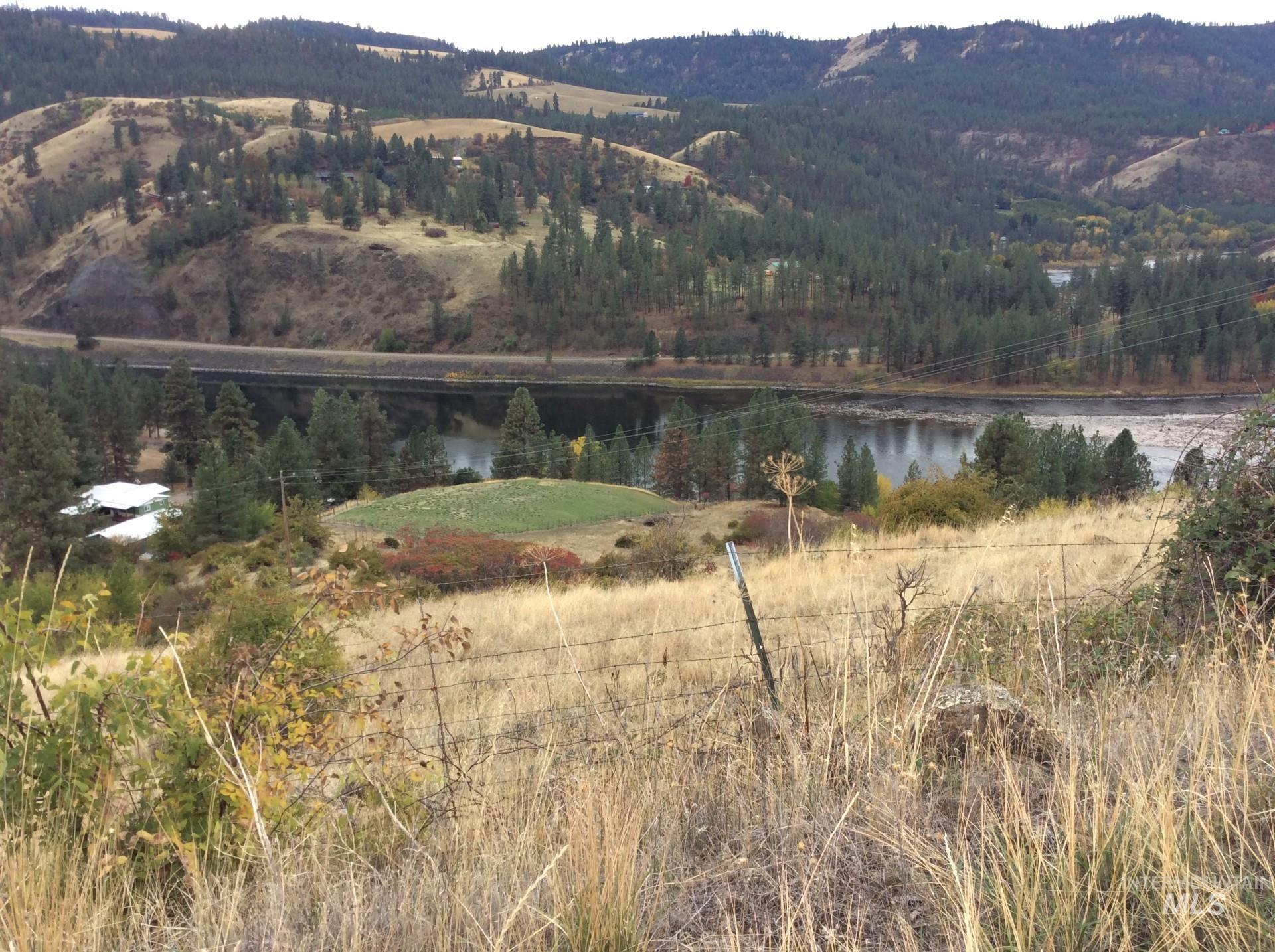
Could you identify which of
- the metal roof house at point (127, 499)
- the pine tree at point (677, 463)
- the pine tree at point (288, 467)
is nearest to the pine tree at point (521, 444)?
the pine tree at point (677, 463)

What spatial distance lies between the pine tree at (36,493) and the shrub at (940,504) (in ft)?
99.5

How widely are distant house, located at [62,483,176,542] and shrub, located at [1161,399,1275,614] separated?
42.0 m

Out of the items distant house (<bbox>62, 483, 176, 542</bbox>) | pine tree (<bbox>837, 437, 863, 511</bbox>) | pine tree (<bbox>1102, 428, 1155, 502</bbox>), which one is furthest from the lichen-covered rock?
pine tree (<bbox>837, 437, 863, 511</bbox>)

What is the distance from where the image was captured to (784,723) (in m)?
3.00

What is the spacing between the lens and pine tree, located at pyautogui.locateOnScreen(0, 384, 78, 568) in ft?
117

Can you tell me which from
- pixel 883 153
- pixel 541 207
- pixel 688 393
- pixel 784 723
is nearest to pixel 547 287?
pixel 688 393

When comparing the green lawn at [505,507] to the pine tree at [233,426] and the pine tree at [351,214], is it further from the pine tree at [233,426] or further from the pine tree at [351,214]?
the pine tree at [351,214]

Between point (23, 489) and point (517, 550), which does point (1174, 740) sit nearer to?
point (517, 550)

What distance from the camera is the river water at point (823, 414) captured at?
2336 inches

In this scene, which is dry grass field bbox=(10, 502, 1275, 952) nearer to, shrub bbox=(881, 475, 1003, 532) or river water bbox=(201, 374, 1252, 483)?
shrub bbox=(881, 475, 1003, 532)

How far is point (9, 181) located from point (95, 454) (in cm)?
12392

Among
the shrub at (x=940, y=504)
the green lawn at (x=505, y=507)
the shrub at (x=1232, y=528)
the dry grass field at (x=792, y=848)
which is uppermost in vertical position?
the shrub at (x=1232, y=528)

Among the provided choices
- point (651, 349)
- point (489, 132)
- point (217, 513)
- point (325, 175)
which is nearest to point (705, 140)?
point (489, 132)

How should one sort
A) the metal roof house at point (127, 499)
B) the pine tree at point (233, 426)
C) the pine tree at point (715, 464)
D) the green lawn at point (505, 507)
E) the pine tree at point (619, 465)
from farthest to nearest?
the pine tree at point (233, 426), the pine tree at point (619, 465), the pine tree at point (715, 464), the metal roof house at point (127, 499), the green lawn at point (505, 507)
